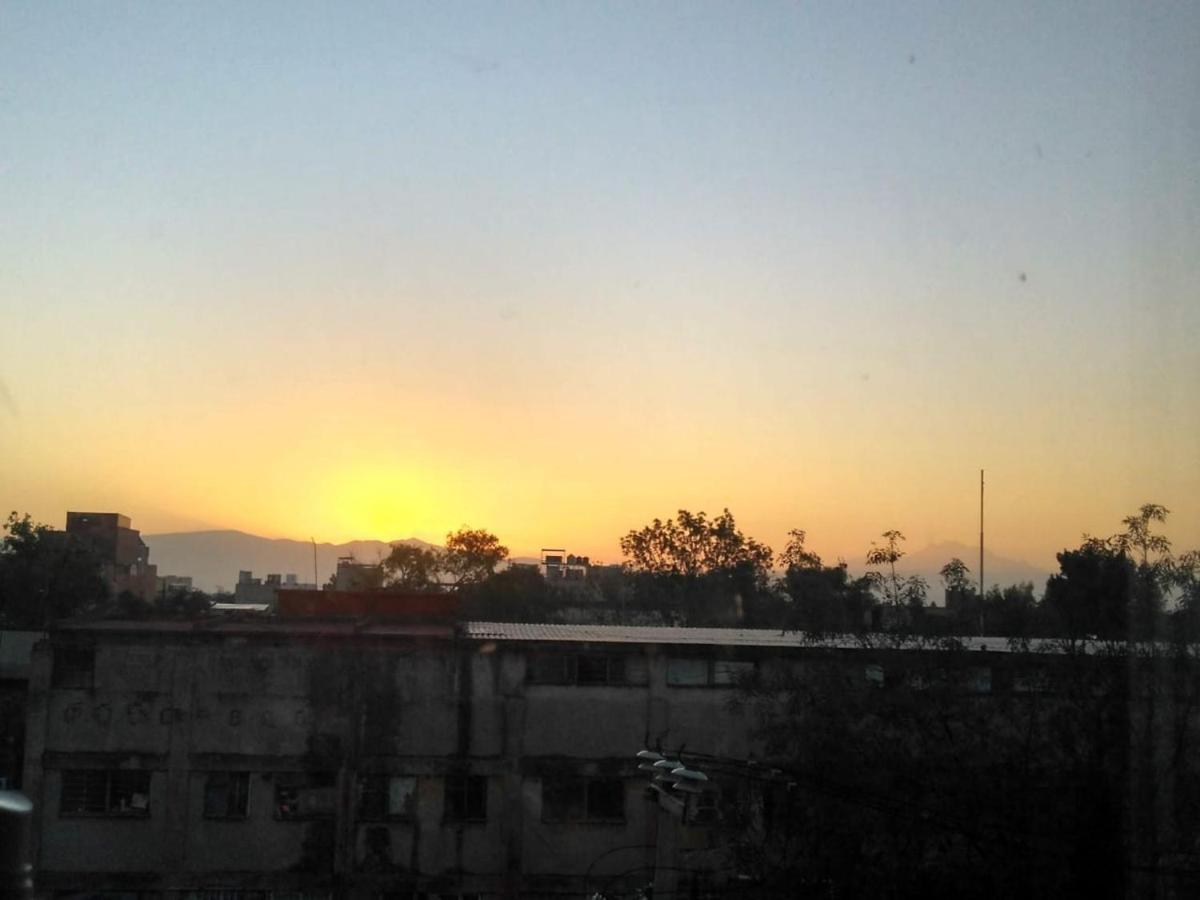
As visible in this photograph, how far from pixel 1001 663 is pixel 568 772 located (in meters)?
10.4

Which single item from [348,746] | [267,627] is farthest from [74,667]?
[348,746]

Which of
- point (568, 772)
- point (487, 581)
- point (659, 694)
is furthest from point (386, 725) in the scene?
point (487, 581)

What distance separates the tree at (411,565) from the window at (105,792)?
1541 inches

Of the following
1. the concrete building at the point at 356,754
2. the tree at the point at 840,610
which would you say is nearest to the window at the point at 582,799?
the concrete building at the point at 356,754

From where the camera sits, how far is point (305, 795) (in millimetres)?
23562

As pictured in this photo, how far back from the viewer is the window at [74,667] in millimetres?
23719

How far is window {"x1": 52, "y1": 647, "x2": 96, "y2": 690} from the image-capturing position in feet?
77.8

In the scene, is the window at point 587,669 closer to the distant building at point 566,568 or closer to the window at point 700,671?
the window at point 700,671

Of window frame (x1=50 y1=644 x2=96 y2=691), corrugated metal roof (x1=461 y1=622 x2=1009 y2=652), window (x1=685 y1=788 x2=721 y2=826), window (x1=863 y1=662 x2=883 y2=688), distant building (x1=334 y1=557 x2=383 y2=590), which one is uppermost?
distant building (x1=334 y1=557 x2=383 y2=590)

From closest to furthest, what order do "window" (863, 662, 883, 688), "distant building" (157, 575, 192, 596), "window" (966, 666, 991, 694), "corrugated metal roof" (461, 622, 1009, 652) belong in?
"window" (863, 662, 883, 688)
"window" (966, 666, 991, 694)
"corrugated metal roof" (461, 622, 1009, 652)
"distant building" (157, 575, 192, 596)

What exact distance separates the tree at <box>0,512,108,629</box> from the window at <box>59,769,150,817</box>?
27397 mm

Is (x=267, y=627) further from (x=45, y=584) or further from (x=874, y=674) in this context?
(x=45, y=584)

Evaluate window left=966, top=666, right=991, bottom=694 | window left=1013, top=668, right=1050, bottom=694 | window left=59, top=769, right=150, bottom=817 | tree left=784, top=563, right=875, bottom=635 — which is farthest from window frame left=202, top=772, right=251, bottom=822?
window left=1013, top=668, right=1050, bottom=694

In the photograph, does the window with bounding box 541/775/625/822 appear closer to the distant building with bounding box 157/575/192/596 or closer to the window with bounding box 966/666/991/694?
the window with bounding box 966/666/991/694
